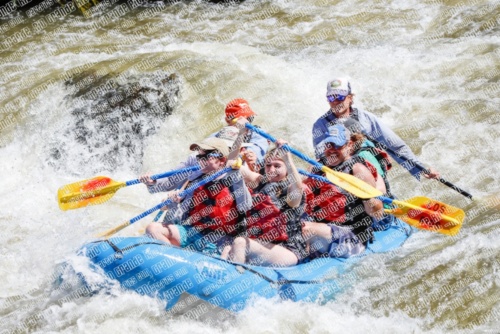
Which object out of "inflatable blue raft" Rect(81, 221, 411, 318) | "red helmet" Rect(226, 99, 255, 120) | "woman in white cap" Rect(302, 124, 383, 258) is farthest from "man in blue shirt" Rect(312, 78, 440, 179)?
"inflatable blue raft" Rect(81, 221, 411, 318)

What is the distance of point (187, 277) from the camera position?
14.8ft

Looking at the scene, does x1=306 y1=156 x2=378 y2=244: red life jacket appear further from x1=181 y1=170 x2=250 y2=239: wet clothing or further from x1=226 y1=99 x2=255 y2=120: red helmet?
x1=226 y1=99 x2=255 y2=120: red helmet

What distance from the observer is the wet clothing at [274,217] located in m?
4.71

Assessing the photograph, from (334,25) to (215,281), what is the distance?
6.15 metres

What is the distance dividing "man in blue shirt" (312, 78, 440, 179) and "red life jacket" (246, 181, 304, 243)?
3.13 feet

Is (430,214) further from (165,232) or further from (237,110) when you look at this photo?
(165,232)

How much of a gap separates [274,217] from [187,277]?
2.36ft

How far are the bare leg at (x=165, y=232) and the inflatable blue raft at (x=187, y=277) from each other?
0.24 meters

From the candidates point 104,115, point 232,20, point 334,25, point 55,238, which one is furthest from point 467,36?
point 55,238

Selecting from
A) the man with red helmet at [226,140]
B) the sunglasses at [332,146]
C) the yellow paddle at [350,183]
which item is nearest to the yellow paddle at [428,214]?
the yellow paddle at [350,183]

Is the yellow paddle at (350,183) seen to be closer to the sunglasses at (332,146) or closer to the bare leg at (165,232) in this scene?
the sunglasses at (332,146)

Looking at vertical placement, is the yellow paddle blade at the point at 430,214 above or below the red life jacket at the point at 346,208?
below

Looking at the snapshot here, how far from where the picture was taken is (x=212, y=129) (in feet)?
25.4

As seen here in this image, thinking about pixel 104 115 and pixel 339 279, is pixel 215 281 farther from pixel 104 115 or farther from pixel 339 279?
pixel 104 115
